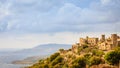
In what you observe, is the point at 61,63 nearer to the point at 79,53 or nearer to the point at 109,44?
the point at 79,53

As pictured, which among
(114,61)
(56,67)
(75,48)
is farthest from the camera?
(75,48)

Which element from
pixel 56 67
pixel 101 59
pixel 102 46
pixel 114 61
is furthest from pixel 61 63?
pixel 114 61

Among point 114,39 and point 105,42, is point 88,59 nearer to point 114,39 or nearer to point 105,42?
point 105,42

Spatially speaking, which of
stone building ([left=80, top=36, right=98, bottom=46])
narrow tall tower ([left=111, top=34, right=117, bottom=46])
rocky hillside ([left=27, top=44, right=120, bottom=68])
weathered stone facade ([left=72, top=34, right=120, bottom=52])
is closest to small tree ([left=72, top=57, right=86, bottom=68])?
rocky hillside ([left=27, top=44, right=120, bottom=68])

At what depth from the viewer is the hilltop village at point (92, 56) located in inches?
3299

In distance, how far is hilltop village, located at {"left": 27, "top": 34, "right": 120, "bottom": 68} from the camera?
83.8m

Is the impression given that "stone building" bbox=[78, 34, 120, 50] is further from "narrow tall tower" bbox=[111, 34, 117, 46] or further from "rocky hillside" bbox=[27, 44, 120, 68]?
"rocky hillside" bbox=[27, 44, 120, 68]

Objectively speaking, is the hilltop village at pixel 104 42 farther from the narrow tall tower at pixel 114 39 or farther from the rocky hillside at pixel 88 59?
the rocky hillside at pixel 88 59

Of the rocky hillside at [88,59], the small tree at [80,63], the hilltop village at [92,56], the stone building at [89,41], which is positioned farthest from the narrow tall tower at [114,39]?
the small tree at [80,63]

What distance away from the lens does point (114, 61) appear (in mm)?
82688

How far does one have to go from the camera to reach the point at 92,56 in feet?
316

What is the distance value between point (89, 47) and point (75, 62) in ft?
70.6

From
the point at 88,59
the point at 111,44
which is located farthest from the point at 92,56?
the point at 111,44

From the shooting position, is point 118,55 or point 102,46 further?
point 102,46
